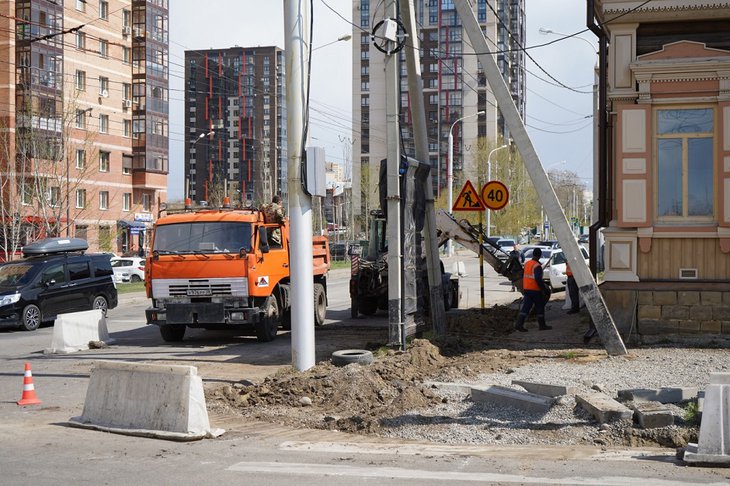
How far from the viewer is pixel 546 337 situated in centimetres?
1627

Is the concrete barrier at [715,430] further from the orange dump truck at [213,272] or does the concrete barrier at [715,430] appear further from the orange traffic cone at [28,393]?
the orange dump truck at [213,272]

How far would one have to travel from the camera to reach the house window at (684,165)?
579 inches

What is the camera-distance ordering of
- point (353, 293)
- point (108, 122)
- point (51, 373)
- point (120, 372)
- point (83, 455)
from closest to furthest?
point (83, 455), point (120, 372), point (51, 373), point (353, 293), point (108, 122)

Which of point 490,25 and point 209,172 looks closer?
point 490,25

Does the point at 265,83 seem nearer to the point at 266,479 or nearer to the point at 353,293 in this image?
the point at 353,293

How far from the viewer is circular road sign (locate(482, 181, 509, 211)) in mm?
18688

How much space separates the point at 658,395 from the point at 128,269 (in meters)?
40.3

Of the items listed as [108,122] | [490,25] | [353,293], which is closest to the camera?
[353,293]

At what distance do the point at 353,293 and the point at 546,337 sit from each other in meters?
7.38

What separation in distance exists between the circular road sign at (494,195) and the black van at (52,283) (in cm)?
1182

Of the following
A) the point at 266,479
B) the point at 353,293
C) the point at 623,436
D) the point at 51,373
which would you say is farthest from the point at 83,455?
the point at 353,293

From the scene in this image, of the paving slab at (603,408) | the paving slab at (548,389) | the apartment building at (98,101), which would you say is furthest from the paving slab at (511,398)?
the apartment building at (98,101)

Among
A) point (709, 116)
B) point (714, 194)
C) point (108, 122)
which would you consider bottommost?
point (714, 194)

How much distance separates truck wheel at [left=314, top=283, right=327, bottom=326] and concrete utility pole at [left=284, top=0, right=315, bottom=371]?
811 centimetres
